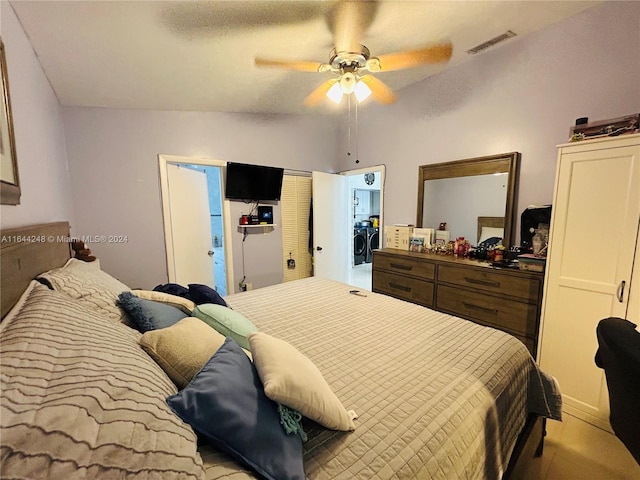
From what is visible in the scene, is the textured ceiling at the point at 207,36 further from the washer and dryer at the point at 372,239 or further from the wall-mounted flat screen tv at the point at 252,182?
the washer and dryer at the point at 372,239

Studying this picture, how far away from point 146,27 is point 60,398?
2.11 meters

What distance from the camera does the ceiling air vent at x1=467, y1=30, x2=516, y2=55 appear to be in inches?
89.8

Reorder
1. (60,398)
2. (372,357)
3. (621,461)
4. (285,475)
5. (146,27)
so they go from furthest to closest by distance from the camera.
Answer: (146,27), (621,461), (372,357), (285,475), (60,398)

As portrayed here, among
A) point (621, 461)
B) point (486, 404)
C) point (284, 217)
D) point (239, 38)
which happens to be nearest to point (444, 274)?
point (621, 461)

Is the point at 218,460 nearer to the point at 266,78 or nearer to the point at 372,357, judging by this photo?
the point at 372,357

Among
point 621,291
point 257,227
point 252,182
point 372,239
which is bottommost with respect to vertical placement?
point 372,239

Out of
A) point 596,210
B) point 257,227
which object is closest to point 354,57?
point 596,210

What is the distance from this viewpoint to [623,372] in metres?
0.94

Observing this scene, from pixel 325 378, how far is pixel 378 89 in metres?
2.11

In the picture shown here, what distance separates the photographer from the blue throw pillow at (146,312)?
47.3 inches

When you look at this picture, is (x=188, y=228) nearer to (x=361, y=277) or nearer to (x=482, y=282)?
(x=482, y=282)

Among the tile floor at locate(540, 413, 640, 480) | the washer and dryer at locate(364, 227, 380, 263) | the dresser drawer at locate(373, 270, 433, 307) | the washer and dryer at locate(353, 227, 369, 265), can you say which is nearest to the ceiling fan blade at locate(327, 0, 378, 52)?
the dresser drawer at locate(373, 270, 433, 307)

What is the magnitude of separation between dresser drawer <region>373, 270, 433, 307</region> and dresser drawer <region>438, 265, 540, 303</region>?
0.21 m

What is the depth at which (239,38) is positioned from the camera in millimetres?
1941
